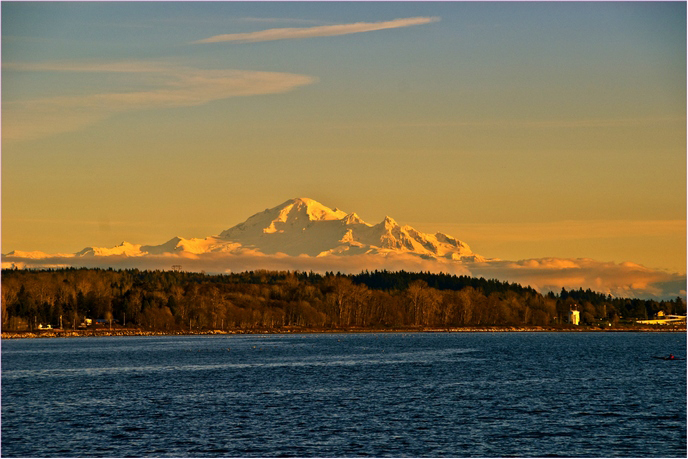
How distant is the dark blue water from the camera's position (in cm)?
6000

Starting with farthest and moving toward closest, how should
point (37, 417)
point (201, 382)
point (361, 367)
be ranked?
1. point (361, 367)
2. point (201, 382)
3. point (37, 417)

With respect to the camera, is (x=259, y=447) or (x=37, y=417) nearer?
(x=259, y=447)

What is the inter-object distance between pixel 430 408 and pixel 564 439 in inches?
688

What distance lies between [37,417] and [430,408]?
106ft

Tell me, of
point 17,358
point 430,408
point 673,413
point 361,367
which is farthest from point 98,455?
point 17,358

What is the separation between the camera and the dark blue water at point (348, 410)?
197 ft

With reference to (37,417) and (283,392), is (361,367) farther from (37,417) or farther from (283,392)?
(37,417)

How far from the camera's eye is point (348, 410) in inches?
3022

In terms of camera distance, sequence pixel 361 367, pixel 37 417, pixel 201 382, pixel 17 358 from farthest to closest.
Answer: pixel 17 358 → pixel 361 367 → pixel 201 382 → pixel 37 417

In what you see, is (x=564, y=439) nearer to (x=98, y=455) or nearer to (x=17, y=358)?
(x=98, y=455)

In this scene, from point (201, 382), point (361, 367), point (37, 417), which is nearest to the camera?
point (37, 417)

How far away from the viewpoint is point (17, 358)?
165 m

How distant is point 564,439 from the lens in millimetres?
62031

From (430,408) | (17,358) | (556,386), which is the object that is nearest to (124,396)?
(430,408)
